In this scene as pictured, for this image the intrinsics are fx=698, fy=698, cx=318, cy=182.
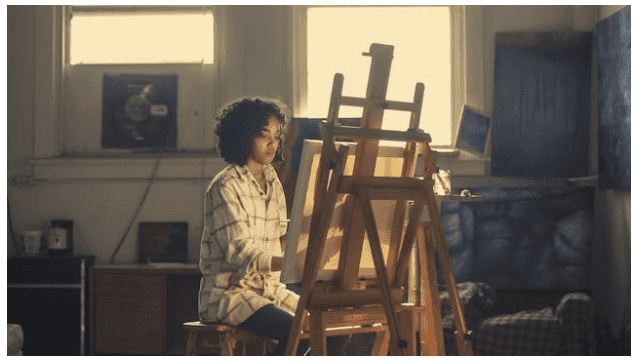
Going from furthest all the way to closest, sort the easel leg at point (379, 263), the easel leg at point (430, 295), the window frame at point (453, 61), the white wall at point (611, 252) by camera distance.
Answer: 1. the window frame at point (453, 61)
2. the white wall at point (611, 252)
3. the easel leg at point (430, 295)
4. the easel leg at point (379, 263)

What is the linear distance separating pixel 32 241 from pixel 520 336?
284cm

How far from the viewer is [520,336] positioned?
3441 millimetres

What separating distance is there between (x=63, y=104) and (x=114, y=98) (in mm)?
324

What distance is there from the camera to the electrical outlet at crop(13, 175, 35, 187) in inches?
172

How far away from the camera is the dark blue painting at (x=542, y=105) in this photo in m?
4.16

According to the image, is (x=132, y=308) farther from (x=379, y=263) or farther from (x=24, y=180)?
(x=379, y=263)

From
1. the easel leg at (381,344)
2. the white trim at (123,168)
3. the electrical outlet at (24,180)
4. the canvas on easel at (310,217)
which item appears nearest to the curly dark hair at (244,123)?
the canvas on easel at (310,217)

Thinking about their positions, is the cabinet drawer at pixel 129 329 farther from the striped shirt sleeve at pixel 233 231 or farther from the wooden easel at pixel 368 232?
the wooden easel at pixel 368 232

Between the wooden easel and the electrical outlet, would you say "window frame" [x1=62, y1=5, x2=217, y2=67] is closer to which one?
the electrical outlet

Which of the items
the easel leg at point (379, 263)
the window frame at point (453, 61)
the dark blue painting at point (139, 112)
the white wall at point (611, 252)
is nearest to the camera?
the easel leg at point (379, 263)

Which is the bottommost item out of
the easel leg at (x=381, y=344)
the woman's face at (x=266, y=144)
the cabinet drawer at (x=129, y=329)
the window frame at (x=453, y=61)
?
the cabinet drawer at (x=129, y=329)

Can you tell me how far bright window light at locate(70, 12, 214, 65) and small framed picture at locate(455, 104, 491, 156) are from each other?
1.60 m

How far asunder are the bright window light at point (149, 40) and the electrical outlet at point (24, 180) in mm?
774

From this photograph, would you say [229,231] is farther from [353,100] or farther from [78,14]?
[78,14]
